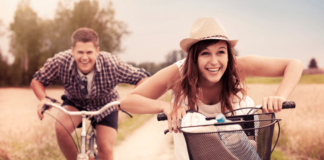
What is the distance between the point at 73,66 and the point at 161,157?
254 centimetres

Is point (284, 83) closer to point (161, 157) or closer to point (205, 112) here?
point (205, 112)

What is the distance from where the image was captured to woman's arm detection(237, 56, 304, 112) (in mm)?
1933

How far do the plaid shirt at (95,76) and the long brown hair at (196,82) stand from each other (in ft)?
4.42

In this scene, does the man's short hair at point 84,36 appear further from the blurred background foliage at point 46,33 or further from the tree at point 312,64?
the blurred background foliage at point 46,33

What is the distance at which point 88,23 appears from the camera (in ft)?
63.1

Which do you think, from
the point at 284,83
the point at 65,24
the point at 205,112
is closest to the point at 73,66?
the point at 205,112

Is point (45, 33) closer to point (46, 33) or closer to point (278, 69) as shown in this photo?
point (46, 33)

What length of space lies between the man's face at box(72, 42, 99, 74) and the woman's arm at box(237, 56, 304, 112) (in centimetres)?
159

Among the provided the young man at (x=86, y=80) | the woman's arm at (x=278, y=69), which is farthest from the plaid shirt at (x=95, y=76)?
the woman's arm at (x=278, y=69)

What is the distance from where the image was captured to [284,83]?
196cm

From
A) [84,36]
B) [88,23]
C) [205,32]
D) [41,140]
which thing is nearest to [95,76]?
[84,36]

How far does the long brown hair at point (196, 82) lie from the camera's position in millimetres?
1882

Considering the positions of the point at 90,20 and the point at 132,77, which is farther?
the point at 90,20

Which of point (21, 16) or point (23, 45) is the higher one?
point (21, 16)
